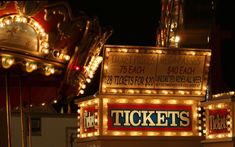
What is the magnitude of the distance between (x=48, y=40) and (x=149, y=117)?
13.1ft

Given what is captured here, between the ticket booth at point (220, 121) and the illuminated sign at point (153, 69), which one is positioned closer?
the ticket booth at point (220, 121)

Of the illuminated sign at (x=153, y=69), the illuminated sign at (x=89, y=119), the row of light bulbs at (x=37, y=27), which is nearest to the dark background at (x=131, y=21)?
the illuminated sign at (x=89, y=119)

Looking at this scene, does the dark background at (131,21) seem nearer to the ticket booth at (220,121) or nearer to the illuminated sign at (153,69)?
the illuminated sign at (153,69)

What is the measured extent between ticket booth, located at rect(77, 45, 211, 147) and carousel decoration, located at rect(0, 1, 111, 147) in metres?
1.73

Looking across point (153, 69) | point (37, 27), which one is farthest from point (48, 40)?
point (153, 69)

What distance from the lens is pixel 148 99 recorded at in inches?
574

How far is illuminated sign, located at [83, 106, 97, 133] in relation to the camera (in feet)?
48.2

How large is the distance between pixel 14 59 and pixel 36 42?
1.33 feet

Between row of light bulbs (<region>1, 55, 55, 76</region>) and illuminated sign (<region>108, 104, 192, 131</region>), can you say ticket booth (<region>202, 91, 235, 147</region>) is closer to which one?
illuminated sign (<region>108, 104, 192, 131</region>)

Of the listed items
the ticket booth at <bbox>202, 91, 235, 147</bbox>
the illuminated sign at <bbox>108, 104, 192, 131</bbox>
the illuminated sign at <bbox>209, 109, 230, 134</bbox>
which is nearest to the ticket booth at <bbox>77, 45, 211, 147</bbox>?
the illuminated sign at <bbox>108, 104, 192, 131</bbox>

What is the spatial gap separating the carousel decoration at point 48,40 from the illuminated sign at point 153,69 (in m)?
1.61

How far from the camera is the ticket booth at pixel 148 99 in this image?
1424 centimetres

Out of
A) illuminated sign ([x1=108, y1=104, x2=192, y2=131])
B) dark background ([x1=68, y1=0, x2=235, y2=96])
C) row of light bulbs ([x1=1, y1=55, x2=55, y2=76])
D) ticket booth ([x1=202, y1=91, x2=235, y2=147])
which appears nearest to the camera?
row of light bulbs ([x1=1, y1=55, x2=55, y2=76])

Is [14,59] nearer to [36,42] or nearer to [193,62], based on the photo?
[36,42]
